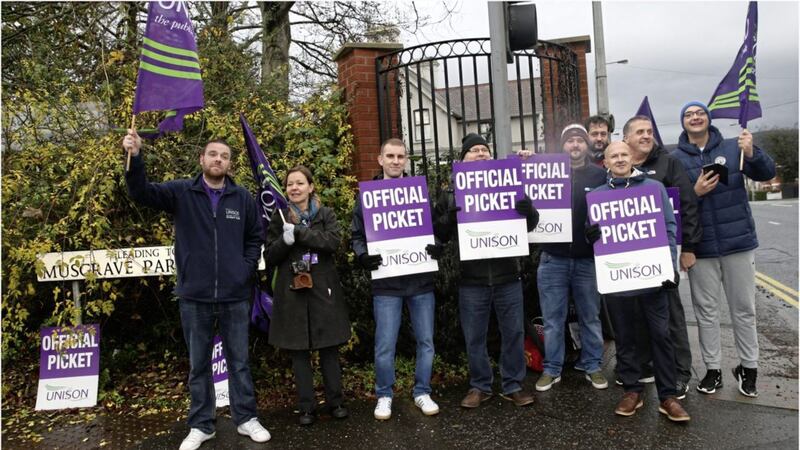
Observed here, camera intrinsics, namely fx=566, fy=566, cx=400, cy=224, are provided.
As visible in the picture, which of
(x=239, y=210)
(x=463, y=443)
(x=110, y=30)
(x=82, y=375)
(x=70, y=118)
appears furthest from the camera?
(x=110, y=30)

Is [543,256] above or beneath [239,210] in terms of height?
beneath

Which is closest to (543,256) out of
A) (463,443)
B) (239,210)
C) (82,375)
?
(463,443)

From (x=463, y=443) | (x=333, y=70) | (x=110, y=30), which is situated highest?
(x=333, y=70)

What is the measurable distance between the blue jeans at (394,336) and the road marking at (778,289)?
6.13m

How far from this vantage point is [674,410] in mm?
3863

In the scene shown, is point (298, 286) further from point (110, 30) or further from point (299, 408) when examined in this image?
point (110, 30)

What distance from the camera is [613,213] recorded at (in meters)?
4.05

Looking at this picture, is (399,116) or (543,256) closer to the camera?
(543,256)

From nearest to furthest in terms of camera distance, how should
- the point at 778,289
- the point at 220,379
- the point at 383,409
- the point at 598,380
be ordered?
1. the point at 383,409
2. the point at 220,379
3. the point at 598,380
4. the point at 778,289

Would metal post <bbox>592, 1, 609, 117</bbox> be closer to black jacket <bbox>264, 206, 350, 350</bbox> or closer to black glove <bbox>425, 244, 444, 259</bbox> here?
black glove <bbox>425, 244, 444, 259</bbox>

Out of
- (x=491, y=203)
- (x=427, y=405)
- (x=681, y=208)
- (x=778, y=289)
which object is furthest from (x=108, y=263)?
(x=778, y=289)

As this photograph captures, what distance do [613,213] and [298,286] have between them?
231 centimetres

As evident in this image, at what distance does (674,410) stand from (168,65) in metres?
4.11

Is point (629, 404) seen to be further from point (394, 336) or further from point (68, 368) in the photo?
point (68, 368)
